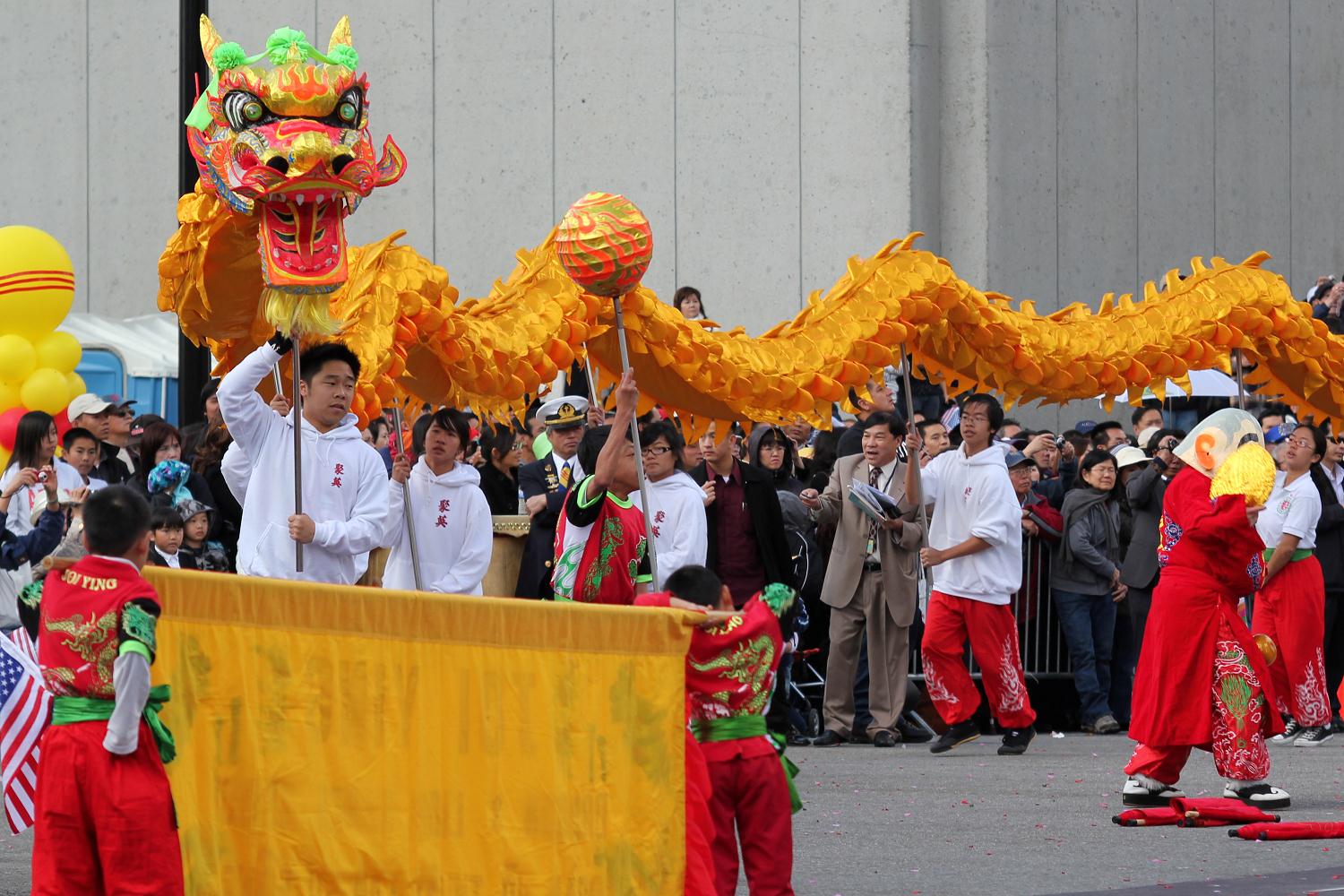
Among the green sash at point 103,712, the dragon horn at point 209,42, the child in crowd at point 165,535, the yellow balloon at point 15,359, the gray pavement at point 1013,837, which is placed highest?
the dragon horn at point 209,42

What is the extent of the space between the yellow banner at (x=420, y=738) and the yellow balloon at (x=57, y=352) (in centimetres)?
659

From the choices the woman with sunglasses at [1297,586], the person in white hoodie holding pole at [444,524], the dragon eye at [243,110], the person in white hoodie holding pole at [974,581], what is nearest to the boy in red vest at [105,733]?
the dragon eye at [243,110]

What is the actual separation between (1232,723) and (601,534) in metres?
3.20

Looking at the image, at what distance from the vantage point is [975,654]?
38.7 ft

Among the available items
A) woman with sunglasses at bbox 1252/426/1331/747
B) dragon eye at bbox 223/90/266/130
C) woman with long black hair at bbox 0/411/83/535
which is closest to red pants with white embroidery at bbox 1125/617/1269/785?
woman with sunglasses at bbox 1252/426/1331/747

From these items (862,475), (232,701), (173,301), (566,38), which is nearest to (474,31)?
(566,38)

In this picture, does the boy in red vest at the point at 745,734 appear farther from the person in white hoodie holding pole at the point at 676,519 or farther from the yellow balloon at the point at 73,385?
the yellow balloon at the point at 73,385

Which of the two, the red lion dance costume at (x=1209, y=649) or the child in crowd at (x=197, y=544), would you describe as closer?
the red lion dance costume at (x=1209, y=649)

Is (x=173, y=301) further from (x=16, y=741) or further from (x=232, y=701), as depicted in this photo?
(x=232, y=701)

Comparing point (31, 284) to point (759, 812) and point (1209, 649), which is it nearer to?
point (1209, 649)

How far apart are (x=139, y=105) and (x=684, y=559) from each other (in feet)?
45.3

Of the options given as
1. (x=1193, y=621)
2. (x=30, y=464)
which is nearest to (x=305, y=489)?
(x=30, y=464)

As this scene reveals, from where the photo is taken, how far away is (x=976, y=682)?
545 inches

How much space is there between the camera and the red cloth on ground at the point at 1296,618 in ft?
42.2
